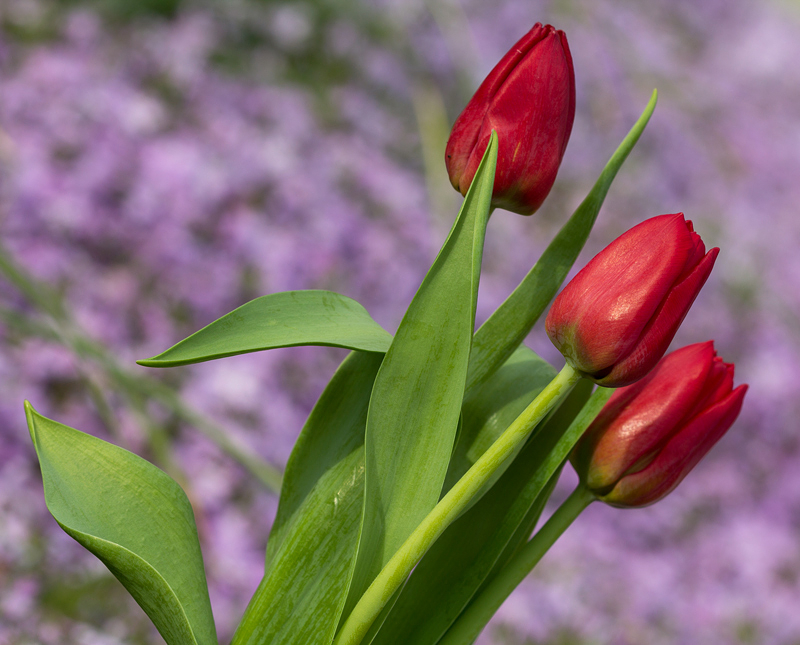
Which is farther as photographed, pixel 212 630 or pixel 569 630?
pixel 569 630

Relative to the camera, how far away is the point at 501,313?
352 mm

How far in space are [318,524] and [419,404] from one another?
0.28 feet

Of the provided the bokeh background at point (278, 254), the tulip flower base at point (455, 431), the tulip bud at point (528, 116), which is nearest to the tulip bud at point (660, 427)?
the tulip flower base at point (455, 431)

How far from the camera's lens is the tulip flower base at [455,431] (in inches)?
11.4

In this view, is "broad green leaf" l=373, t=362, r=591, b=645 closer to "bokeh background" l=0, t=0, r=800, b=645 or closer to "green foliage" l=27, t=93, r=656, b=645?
"green foliage" l=27, t=93, r=656, b=645

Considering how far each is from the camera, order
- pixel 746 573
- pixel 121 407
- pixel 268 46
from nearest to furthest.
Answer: pixel 121 407 → pixel 746 573 → pixel 268 46

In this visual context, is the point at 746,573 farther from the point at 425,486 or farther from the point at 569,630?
the point at 425,486

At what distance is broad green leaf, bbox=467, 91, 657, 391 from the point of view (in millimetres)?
353

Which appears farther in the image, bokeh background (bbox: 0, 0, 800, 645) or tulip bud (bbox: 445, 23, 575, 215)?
bokeh background (bbox: 0, 0, 800, 645)

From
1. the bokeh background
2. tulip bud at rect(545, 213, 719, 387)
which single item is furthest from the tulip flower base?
the bokeh background

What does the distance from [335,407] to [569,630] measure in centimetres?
97

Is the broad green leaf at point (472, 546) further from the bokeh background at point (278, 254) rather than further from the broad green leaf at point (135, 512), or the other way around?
the bokeh background at point (278, 254)

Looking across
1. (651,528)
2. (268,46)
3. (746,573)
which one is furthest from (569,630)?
(268,46)

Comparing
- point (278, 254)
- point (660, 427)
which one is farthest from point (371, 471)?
point (278, 254)
